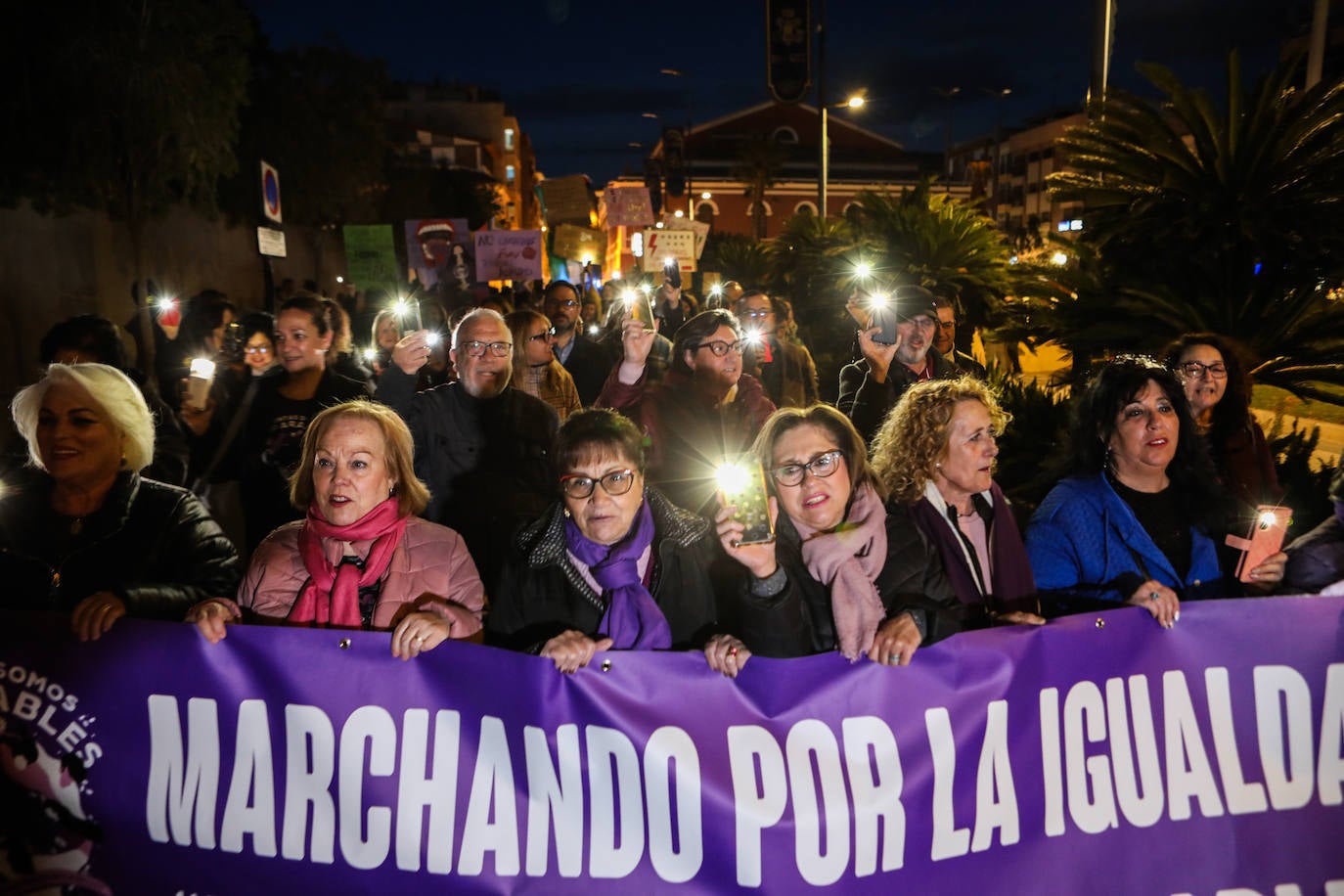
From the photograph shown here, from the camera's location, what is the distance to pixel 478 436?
4688 mm

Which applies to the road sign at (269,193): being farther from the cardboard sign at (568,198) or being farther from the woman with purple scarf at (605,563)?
the cardboard sign at (568,198)

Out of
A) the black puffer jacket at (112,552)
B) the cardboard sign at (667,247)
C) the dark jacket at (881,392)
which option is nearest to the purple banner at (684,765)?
the black puffer jacket at (112,552)

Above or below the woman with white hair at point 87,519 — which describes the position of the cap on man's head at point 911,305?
above

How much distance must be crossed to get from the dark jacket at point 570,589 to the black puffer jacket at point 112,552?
1010mm

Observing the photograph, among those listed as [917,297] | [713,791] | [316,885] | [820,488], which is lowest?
[316,885]

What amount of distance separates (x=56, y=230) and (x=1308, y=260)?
1968 centimetres

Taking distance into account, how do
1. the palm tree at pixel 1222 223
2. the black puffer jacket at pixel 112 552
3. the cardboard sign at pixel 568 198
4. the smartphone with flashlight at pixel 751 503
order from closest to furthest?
the smartphone with flashlight at pixel 751 503 → the black puffer jacket at pixel 112 552 → the palm tree at pixel 1222 223 → the cardboard sign at pixel 568 198

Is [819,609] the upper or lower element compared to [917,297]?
lower

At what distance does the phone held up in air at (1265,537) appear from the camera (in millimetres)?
2949

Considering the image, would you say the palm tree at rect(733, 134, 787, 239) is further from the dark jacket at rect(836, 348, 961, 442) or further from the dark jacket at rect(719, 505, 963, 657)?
the dark jacket at rect(719, 505, 963, 657)

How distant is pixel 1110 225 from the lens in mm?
6328

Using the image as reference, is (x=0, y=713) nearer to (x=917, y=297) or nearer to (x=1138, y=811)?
(x=1138, y=811)

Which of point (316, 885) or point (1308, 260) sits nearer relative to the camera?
point (316, 885)

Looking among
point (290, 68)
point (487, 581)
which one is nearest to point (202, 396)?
point (487, 581)
